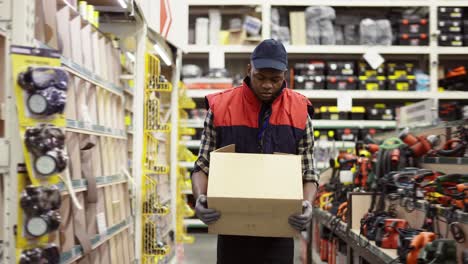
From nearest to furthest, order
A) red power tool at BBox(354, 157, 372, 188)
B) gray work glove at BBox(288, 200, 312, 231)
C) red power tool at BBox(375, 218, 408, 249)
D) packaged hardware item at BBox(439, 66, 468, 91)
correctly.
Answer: gray work glove at BBox(288, 200, 312, 231) → red power tool at BBox(375, 218, 408, 249) → red power tool at BBox(354, 157, 372, 188) → packaged hardware item at BBox(439, 66, 468, 91)

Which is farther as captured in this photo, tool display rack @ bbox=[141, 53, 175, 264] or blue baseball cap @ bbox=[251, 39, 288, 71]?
tool display rack @ bbox=[141, 53, 175, 264]

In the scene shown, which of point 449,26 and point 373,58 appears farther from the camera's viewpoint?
point 449,26

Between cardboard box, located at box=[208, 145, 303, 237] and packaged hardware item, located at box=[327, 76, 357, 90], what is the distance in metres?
6.07

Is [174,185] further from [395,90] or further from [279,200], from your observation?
[395,90]

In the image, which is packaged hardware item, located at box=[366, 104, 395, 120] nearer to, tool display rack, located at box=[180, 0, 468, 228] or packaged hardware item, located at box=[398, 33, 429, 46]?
tool display rack, located at box=[180, 0, 468, 228]

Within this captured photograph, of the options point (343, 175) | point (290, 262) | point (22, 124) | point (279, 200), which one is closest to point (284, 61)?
point (279, 200)

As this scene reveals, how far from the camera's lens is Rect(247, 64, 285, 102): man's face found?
212 cm

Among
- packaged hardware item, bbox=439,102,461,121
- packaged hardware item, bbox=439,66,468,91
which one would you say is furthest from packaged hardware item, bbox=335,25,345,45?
packaged hardware item, bbox=439,102,461,121

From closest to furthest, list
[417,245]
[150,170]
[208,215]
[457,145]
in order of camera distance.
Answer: [208,215], [417,245], [457,145], [150,170]

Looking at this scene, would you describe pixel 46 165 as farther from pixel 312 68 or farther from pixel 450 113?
pixel 312 68

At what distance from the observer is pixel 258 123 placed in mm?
2223

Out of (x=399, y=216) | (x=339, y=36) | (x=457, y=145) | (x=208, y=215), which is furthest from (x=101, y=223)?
(x=339, y=36)

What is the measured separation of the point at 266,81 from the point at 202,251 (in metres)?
4.74

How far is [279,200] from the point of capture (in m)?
1.93
